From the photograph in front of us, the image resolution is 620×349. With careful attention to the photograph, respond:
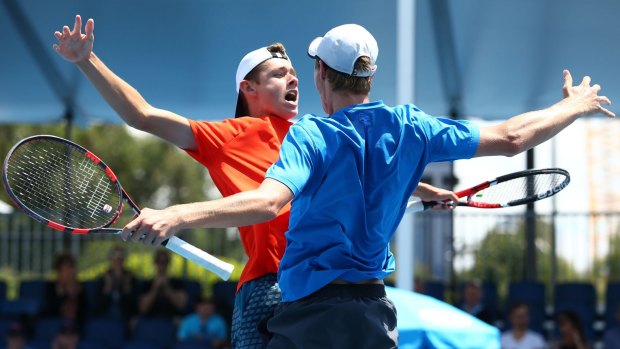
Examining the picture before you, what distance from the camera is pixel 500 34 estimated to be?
33.6 feet

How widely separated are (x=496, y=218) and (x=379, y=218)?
10721 millimetres

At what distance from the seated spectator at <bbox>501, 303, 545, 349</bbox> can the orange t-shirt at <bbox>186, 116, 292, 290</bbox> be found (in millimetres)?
6835

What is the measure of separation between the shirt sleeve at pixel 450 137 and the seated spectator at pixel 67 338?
7.58 m

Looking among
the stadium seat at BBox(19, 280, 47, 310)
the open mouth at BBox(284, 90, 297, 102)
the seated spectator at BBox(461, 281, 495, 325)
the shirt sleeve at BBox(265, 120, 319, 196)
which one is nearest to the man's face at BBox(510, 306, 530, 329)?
the seated spectator at BBox(461, 281, 495, 325)

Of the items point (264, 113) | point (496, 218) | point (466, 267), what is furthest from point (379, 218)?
point (466, 267)

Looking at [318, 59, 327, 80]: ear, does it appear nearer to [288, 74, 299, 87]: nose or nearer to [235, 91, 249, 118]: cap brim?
[288, 74, 299, 87]: nose

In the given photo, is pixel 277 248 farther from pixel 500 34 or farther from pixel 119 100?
pixel 500 34

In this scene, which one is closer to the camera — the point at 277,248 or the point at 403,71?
the point at 277,248

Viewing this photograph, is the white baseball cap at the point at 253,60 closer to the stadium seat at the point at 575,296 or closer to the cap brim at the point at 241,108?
the cap brim at the point at 241,108

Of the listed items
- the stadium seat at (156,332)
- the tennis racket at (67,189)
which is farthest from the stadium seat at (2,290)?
the tennis racket at (67,189)

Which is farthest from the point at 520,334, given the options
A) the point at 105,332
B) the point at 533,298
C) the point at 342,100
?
the point at 342,100

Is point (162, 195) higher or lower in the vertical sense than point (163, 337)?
higher

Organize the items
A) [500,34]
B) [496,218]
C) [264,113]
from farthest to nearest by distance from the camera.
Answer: [496,218] < [500,34] < [264,113]

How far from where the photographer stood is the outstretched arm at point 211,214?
2.75 metres
